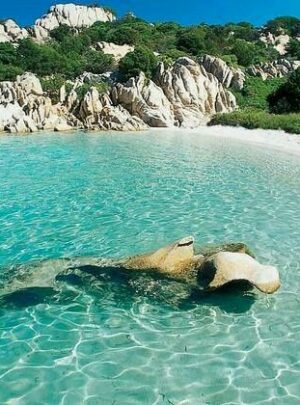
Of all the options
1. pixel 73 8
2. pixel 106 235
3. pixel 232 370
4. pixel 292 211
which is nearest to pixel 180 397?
pixel 232 370

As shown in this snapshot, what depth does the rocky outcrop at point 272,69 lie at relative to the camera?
7182cm

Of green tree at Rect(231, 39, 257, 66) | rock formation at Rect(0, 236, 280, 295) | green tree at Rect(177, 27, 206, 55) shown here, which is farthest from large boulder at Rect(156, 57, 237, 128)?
rock formation at Rect(0, 236, 280, 295)

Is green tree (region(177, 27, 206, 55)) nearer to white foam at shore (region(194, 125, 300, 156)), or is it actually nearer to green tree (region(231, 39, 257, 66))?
green tree (region(231, 39, 257, 66))

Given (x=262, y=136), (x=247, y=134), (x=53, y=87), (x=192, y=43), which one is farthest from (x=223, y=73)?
(x=262, y=136)

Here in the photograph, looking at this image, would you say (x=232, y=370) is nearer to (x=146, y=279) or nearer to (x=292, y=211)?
(x=146, y=279)

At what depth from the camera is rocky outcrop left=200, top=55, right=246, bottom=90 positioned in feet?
211

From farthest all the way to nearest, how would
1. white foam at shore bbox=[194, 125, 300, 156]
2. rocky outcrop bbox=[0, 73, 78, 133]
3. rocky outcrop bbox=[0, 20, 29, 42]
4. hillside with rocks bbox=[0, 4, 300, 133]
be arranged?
rocky outcrop bbox=[0, 20, 29, 42] → hillside with rocks bbox=[0, 4, 300, 133] → rocky outcrop bbox=[0, 73, 78, 133] → white foam at shore bbox=[194, 125, 300, 156]

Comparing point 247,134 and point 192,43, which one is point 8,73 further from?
point 247,134

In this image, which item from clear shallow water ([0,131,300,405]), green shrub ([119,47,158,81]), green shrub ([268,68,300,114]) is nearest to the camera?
clear shallow water ([0,131,300,405])

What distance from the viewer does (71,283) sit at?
10.2 m

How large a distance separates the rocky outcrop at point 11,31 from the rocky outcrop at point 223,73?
46582 millimetres

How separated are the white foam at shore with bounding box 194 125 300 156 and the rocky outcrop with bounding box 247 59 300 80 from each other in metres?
27.1

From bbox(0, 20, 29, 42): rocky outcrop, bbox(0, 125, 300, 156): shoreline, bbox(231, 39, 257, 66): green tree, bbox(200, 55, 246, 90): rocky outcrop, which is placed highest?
bbox(0, 20, 29, 42): rocky outcrop

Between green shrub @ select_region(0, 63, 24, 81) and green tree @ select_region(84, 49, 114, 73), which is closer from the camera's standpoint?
green shrub @ select_region(0, 63, 24, 81)
